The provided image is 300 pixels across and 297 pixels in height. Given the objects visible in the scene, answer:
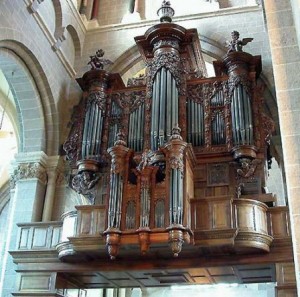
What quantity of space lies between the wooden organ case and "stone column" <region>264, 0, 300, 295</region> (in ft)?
12.2

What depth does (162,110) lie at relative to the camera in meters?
11.9

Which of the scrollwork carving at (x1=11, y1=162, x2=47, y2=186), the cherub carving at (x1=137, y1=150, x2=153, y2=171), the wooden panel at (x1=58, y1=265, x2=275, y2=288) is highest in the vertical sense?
the scrollwork carving at (x1=11, y1=162, x2=47, y2=186)

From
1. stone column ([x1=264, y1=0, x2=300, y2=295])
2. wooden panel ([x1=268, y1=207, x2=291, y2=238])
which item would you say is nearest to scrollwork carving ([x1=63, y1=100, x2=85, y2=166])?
wooden panel ([x1=268, y1=207, x2=291, y2=238])

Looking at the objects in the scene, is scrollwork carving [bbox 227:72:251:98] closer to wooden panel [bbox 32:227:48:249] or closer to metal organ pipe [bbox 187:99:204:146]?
metal organ pipe [bbox 187:99:204:146]

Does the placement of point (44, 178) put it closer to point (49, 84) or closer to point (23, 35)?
point (49, 84)

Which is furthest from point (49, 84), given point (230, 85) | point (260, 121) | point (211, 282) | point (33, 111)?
point (211, 282)

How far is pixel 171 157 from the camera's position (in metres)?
10.1

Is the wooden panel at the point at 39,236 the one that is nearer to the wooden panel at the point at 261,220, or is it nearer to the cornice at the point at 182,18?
the wooden panel at the point at 261,220

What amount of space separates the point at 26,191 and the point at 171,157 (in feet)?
14.7

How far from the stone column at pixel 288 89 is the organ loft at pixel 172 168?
12.1ft

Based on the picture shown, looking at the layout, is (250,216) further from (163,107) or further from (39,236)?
(39,236)

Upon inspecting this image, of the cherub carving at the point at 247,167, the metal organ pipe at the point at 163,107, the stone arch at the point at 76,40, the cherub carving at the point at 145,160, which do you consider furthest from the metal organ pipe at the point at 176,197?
the stone arch at the point at 76,40

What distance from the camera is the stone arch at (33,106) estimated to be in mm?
12953

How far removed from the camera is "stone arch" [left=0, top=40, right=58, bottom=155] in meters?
13.0
